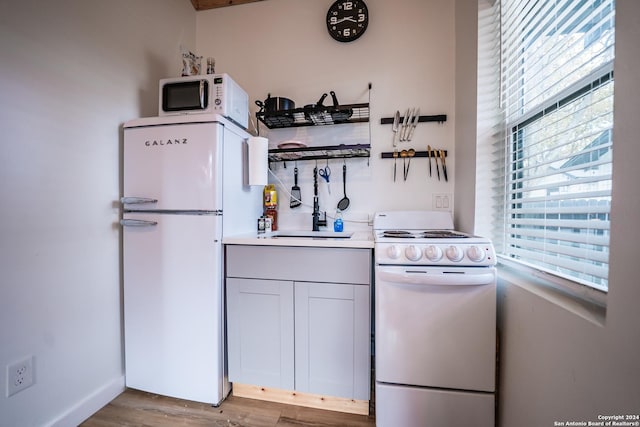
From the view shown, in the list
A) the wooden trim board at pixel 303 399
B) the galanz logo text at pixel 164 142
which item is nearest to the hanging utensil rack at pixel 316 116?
the galanz logo text at pixel 164 142

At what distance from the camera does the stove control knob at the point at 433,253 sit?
106 centimetres

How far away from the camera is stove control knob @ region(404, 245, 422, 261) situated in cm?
107

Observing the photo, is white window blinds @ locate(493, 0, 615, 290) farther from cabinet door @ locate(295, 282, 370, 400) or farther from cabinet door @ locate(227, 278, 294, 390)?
cabinet door @ locate(227, 278, 294, 390)

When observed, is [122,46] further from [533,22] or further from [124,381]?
[533,22]

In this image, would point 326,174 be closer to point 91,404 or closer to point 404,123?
point 404,123

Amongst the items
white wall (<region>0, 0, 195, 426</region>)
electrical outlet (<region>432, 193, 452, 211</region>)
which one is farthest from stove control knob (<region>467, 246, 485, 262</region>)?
white wall (<region>0, 0, 195, 426</region>)

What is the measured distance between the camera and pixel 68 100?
114 centimetres

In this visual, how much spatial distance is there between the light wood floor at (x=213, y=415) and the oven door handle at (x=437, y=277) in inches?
30.7

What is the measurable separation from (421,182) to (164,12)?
2.22 m

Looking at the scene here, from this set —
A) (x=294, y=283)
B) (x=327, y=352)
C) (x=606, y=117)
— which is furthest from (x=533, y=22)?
(x=327, y=352)

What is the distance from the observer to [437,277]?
1.04 meters

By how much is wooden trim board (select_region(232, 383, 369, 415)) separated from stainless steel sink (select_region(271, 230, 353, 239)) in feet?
2.96

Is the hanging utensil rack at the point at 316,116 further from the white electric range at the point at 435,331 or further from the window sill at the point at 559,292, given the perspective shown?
the window sill at the point at 559,292

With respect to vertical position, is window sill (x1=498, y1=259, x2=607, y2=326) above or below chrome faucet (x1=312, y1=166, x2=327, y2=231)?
below
